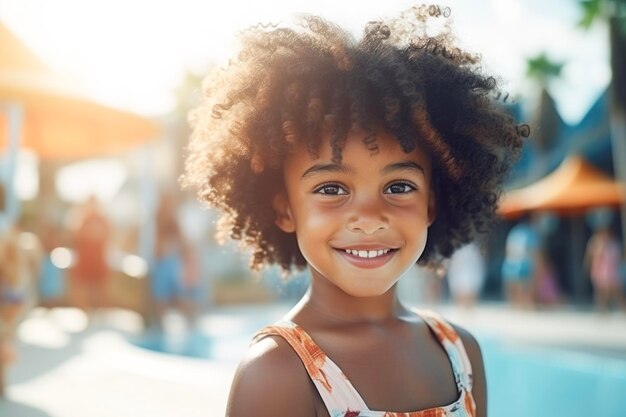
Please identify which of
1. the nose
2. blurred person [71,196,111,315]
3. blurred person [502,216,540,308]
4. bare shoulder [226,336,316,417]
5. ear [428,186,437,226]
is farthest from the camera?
blurred person [502,216,540,308]

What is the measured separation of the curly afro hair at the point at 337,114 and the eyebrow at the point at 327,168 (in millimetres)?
27

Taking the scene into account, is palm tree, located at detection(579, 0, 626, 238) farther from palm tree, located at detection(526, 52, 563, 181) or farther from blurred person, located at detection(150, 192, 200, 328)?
blurred person, located at detection(150, 192, 200, 328)

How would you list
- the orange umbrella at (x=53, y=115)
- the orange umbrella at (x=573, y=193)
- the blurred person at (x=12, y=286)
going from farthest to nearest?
the orange umbrella at (x=573, y=193), the orange umbrella at (x=53, y=115), the blurred person at (x=12, y=286)

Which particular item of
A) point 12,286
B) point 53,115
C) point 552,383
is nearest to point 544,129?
point 552,383

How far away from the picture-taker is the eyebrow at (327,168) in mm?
1847

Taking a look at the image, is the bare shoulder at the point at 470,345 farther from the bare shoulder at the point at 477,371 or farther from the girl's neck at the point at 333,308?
the girl's neck at the point at 333,308

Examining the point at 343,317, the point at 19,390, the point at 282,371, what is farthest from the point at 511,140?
the point at 19,390

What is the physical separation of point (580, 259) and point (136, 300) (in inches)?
524

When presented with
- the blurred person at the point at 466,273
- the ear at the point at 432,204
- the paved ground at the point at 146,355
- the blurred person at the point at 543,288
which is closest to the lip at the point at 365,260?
the ear at the point at 432,204

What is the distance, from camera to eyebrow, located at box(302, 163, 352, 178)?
6.06 feet

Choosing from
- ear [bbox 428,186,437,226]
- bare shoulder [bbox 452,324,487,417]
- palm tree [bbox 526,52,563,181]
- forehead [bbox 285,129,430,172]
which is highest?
palm tree [bbox 526,52,563,181]

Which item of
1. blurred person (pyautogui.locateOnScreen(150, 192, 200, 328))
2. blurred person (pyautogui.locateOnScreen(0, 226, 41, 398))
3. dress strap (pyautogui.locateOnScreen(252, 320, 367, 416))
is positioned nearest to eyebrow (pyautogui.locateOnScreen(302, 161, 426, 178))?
dress strap (pyautogui.locateOnScreen(252, 320, 367, 416))

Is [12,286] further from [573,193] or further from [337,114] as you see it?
[573,193]

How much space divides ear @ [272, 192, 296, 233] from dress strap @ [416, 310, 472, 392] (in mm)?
499
